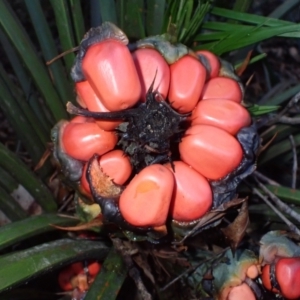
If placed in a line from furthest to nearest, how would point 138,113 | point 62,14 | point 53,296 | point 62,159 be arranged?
point 53,296 → point 62,14 → point 62,159 → point 138,113

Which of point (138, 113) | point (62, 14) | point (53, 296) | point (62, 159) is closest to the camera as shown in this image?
point (138, 113)

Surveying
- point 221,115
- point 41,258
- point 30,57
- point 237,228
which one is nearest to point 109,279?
point 41,258

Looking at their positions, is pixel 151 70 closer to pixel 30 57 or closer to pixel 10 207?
pixel 30 57

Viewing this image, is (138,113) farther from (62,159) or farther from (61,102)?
(61,102)

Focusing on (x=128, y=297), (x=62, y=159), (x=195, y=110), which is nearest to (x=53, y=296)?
(x=128, y=297)

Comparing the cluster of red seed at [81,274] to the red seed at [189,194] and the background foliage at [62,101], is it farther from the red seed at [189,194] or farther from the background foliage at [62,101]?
the red seed at [189,194]

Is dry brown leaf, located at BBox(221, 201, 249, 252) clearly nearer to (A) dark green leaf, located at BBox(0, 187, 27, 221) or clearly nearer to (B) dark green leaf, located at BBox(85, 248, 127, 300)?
(B) dark green leaf, located at BBox(85, 248, 127, 300)

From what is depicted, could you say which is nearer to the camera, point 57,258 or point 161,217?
point 161,217

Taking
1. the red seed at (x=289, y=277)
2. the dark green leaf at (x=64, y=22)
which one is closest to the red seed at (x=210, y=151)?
the red seed at (x=289, y=277)
